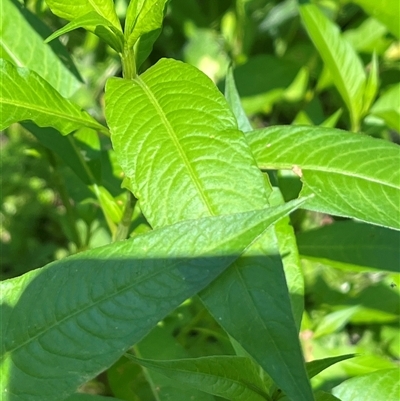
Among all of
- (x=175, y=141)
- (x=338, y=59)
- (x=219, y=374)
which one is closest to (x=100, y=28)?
(x=175, y=141)

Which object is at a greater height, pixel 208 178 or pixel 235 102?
pixel 235 102

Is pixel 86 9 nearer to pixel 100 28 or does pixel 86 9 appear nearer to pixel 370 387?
pixel 100 28

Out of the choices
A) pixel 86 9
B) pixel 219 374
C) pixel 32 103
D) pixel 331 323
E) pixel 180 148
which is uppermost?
pixel 86 9

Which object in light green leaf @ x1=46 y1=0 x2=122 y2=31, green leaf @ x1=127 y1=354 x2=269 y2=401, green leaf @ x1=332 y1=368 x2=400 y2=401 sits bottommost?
green leaf @ x1=332 y1=368 x2=400 y2=401

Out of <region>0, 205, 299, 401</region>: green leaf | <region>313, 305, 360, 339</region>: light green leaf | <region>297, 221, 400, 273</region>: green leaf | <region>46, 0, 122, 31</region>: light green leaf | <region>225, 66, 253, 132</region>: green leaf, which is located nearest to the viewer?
<region>0, 205, 299, 401</region>: green leaf

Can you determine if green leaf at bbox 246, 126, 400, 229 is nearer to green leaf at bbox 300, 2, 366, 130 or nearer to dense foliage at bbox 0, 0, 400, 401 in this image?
dense foliage at bbox 0, 0, 400, 401

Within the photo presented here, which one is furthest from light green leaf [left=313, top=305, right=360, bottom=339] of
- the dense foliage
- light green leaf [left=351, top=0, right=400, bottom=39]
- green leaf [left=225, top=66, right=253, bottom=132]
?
light green leaf [left=351, top=0, right=400, bottom=39]
